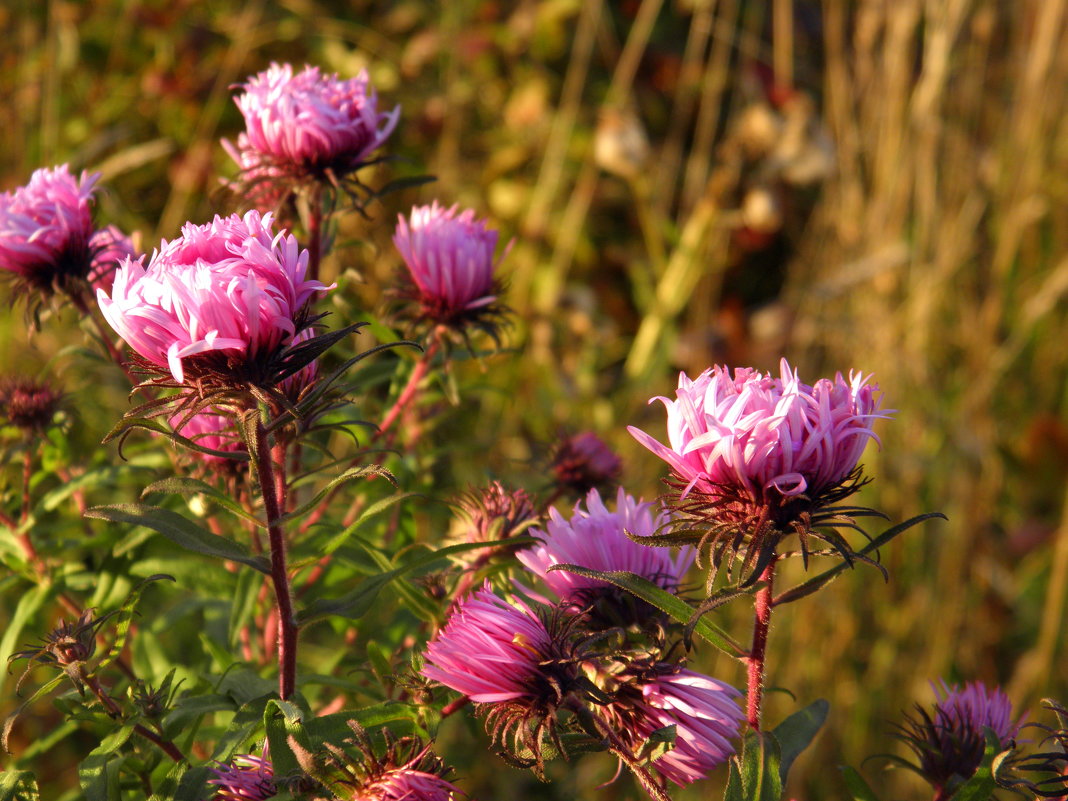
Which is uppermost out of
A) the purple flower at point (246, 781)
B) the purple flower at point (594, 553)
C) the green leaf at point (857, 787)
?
the purple flower at point (594, 553)

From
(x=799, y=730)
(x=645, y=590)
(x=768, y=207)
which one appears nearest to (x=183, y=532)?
(x=645, y=590)

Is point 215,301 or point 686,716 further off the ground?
point 215,301

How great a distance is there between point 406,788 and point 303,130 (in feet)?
1.62

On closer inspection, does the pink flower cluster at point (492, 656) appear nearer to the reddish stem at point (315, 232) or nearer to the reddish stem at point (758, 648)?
the reddish stem at point (758, 648)

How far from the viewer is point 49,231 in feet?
2.52

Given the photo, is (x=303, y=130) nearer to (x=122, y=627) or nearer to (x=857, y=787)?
(x=122, y=627)

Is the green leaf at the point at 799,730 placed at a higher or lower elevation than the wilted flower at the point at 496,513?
lower

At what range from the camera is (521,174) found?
244 cm

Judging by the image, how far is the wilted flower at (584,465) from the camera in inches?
37.6

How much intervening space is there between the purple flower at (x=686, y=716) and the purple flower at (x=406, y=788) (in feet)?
0.41

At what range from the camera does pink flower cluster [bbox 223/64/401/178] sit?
31.0 inches

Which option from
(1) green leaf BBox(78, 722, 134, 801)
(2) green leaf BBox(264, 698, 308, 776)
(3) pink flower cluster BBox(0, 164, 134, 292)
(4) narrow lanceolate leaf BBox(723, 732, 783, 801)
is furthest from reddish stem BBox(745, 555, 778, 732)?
(3) pink flower cluster BBox(0, 164, 134, 292)

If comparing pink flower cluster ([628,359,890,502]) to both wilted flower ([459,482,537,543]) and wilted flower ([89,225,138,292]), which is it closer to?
wilted flower ([459,482,537,543])

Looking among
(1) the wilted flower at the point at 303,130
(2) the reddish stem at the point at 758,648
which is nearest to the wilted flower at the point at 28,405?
(1) the wilted flower at the point at 303,130
